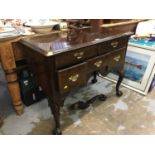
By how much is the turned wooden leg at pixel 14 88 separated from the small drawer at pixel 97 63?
0.60m

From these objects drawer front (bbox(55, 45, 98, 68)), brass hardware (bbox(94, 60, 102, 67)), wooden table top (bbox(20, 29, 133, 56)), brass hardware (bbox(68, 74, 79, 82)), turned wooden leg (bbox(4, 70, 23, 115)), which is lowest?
turned wooden leg (bbox(4, 70, 23, 115))

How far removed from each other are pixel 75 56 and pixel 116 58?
19.3 inches

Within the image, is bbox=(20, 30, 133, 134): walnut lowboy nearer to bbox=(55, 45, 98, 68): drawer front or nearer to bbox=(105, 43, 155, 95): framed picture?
bbox=(55, 45, 98, 68): drawer front

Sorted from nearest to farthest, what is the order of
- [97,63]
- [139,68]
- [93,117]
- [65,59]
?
[65,59] < [97,63] < [93,117] < [139,68]

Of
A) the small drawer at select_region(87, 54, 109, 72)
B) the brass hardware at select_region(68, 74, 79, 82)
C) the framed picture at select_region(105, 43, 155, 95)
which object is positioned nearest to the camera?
the brass hardware at select_region(68, 74, 79, 82)

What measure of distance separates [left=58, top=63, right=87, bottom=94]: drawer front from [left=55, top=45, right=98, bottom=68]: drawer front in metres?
0.04

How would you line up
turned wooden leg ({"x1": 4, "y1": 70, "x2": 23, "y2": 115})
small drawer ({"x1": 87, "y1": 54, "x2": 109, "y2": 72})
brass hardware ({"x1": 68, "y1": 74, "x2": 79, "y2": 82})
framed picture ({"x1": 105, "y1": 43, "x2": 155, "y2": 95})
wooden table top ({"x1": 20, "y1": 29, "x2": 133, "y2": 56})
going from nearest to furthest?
1. wooden table top ({"x1": 20, "y1": 29, "x2": 133, "y2": 56})
2. brass hardware ({"x1": 68, "y1": 74, "x2": 79, "y2": 82})
3. small drawer ({"x1": 87, "y1": 54, "x2": 109, "y2": 72})
4. turned wooden leg ({"x1": 4, "y1": 70, "x2": 23, "y2": 115})
5. framed picture ({"x1": 105, "y1": 43, "x2": 155, "y2": 95})

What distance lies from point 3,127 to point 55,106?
54cm

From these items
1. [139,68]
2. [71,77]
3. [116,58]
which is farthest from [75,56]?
[139,68]

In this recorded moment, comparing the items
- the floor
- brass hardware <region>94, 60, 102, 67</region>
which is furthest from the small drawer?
the floor

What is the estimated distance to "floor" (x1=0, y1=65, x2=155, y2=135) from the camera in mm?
1246

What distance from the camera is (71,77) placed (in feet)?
3.27

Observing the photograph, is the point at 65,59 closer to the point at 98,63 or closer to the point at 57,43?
the point at 57,43
